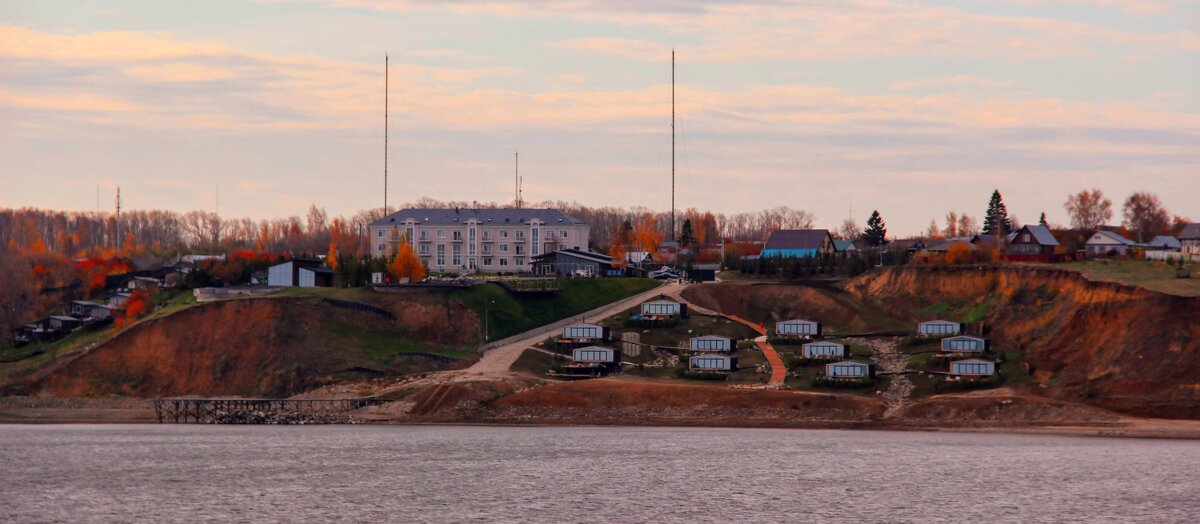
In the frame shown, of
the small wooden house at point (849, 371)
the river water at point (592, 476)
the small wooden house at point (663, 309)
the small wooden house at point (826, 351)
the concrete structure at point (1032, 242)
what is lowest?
the river water at point (592, 476)

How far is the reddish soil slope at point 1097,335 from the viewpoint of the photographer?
11250 cm

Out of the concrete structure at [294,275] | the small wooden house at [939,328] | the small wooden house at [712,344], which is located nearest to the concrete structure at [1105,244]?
the small wooden house at [939,328]

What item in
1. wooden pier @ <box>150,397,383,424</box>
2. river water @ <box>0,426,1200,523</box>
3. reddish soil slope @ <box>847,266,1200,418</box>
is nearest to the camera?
river water @ <box>0,426,1200,523</box>

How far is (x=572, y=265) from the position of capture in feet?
600

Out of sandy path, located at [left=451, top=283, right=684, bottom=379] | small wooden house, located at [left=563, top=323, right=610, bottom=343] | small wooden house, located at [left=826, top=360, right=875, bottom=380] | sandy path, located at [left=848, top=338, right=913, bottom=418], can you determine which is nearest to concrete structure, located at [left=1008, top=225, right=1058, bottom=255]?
sandy path, located at [left=848, top=338, right=913, bottom=418]

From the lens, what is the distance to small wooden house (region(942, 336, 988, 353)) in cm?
12788

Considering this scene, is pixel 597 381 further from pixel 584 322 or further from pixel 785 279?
pixel 785 279

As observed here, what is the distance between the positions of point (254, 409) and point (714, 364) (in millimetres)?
41307

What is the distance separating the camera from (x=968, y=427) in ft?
374

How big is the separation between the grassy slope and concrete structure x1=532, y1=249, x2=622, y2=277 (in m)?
11.6

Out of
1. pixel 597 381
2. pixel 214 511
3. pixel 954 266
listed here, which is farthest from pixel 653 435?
pixel 954 266

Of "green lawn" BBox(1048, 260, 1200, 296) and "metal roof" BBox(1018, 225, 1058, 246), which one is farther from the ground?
"metal roof" BBox(1018, 225, 1058, 246)

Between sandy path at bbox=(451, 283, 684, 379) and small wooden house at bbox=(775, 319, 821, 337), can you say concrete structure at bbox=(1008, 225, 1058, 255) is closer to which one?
sandy path at bbox=(451, 283, 684, 379)

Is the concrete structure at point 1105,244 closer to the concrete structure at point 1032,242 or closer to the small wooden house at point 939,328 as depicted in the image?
the concrete structure at point 1032,242
